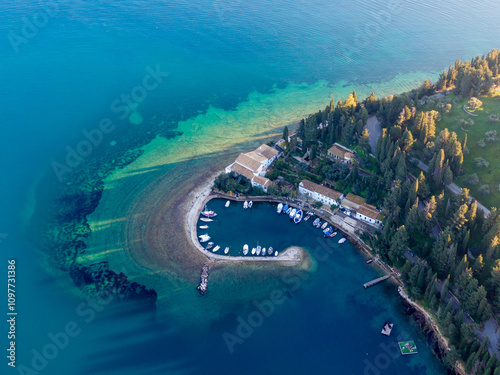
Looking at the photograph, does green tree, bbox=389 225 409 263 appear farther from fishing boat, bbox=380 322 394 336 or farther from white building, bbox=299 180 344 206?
white building, bbox=299 180 344 206

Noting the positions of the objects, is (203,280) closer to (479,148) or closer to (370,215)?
(370,215)

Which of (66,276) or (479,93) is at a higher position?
(479,93)

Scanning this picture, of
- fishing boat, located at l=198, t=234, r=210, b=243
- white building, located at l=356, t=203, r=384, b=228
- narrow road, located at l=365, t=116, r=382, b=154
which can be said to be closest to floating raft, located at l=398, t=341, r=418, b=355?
white building, located at l=356, t=203, r=384, b=228

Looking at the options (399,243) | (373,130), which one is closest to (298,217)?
(399,243)

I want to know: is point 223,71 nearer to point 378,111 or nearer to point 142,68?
point 142,68

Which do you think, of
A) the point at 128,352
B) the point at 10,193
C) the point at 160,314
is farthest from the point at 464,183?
the point at 10,193

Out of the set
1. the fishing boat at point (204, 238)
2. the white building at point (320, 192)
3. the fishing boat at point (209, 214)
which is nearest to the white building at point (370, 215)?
the white building at point (320, 192)
